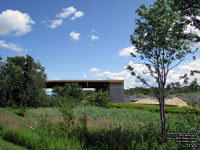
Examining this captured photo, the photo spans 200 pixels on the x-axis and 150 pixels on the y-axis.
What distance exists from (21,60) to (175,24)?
16147 millimetres

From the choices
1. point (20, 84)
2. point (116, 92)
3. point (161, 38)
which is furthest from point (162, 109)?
point (116, 92)

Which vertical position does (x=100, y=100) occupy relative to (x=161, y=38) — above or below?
below

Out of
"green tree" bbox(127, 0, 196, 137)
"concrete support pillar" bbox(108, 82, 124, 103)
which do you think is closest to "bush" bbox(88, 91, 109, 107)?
"concrete support pillar" bbox(108, 82, 124, 103)

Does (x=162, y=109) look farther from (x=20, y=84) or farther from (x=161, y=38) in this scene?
(x=20, y=84)

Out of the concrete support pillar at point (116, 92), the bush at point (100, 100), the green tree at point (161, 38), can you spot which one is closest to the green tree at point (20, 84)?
the bush at point (100, 100)

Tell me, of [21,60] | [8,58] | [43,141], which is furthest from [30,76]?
[43,141]

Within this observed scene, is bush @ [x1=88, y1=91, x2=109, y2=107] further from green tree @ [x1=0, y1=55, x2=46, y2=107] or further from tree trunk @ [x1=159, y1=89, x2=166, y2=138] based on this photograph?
tree trunk @ [x1=159, y1=89, x2=166, y2=138]

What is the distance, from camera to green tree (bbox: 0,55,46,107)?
52.3 ft

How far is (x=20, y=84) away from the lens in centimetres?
1630

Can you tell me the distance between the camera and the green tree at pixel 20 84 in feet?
52.3

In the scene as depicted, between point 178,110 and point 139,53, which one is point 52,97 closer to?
point 178,110

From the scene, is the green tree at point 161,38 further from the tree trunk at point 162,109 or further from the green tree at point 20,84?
the green tree at point 20,84

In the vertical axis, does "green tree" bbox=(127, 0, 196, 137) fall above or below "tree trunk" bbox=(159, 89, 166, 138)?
above

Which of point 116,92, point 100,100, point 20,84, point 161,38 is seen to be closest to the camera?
point 161,38
